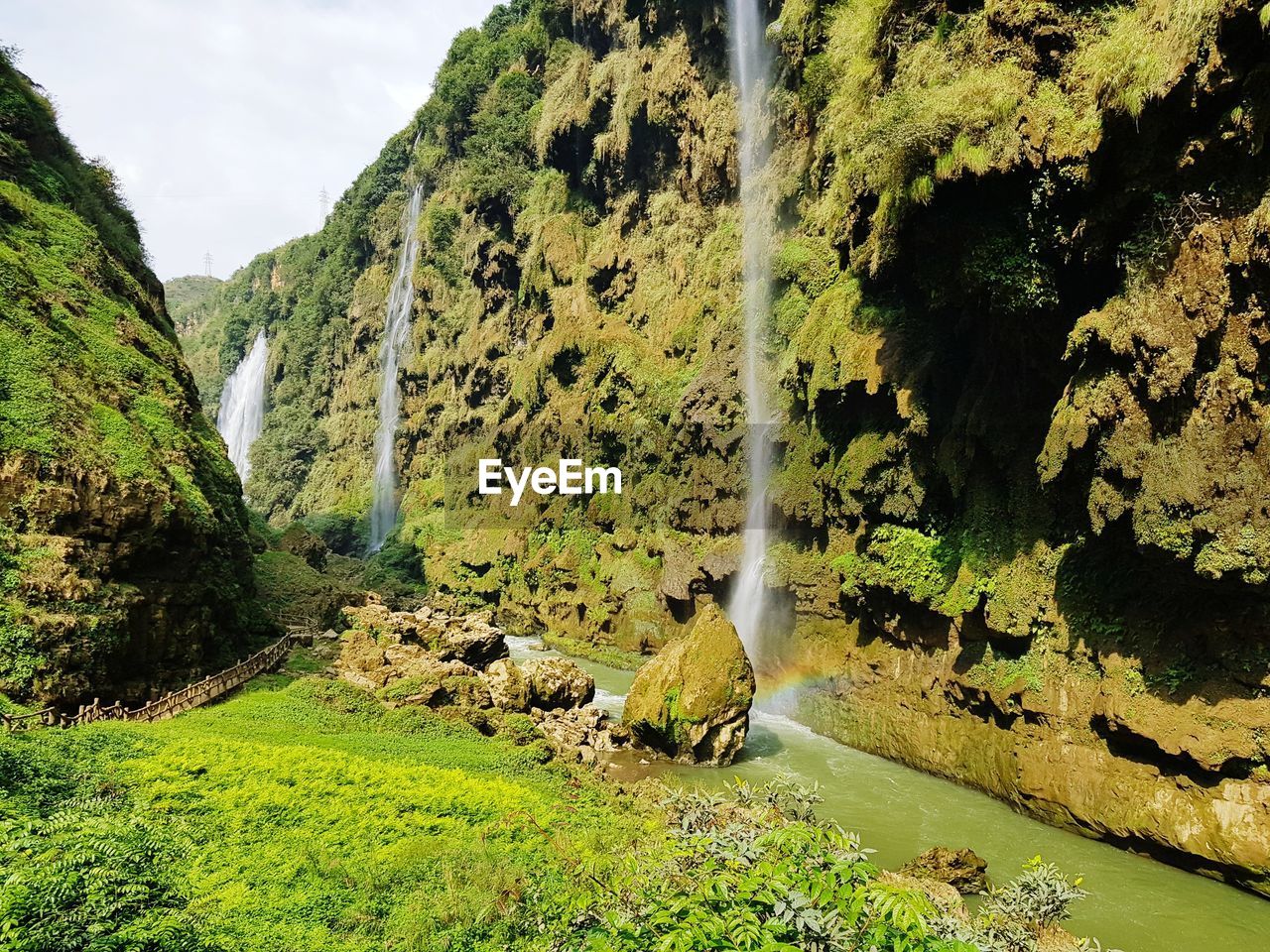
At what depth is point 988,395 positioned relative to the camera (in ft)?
57.9

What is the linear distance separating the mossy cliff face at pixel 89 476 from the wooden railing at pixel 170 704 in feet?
2.13

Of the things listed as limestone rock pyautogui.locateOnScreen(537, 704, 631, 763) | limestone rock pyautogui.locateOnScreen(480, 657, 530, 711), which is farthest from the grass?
limestone rock pyautogui.locateOnScreen(480, 657, 530, 711)

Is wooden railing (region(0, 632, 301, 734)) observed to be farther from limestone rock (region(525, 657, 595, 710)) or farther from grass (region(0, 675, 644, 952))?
limestone rock (region(525, 657, 595, 710))

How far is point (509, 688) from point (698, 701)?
20.9 feet

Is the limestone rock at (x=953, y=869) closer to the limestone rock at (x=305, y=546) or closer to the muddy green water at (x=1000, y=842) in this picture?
the muddy green water at (x=1000, y=842)

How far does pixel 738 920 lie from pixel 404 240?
79426 mm

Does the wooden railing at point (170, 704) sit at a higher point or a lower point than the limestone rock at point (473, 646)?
higher

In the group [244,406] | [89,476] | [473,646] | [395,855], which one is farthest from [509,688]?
[244,406]

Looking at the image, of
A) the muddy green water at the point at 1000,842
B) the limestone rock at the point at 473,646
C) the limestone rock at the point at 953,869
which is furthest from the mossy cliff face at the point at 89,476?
the limestone rock at the point at 953,869

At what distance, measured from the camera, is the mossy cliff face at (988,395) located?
12.1 m

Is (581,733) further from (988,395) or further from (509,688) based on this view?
(988,395)

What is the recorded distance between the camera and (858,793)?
55.0 ft

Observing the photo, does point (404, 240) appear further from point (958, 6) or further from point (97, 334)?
point (958, 6)

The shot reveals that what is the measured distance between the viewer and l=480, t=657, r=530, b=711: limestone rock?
21.2m
